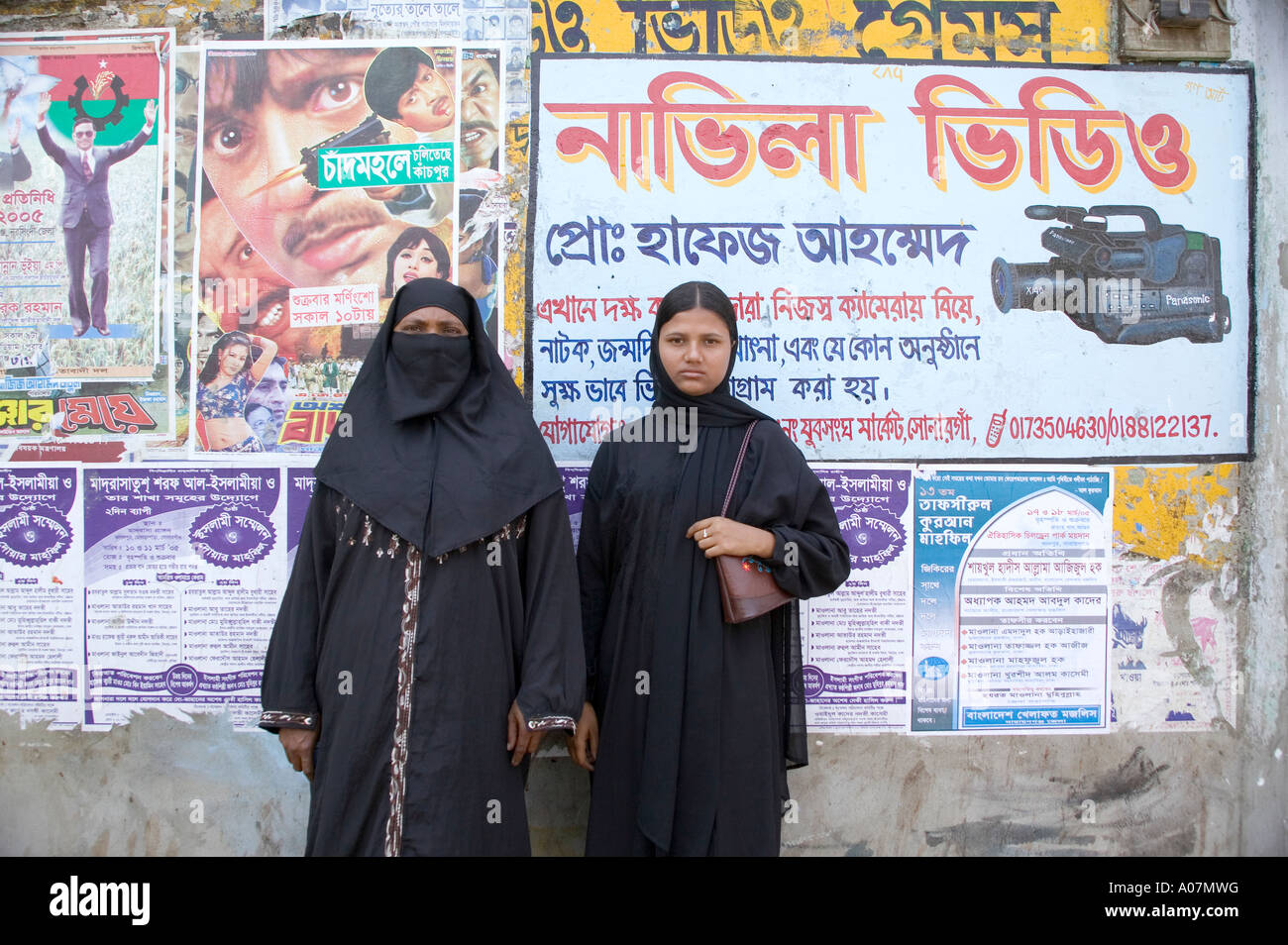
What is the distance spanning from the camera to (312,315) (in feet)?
8.63

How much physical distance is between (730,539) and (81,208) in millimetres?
2435

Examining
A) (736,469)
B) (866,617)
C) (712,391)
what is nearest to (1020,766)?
(866,617)

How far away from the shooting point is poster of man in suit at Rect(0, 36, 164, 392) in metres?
2.65

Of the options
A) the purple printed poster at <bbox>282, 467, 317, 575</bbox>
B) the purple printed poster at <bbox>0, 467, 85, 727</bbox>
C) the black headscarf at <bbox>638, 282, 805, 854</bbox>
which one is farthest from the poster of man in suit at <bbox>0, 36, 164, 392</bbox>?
the black headscarf at <bbox>638, 282, 805, 854</bbox>

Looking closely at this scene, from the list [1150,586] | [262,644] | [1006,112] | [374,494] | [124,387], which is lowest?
[262,644]

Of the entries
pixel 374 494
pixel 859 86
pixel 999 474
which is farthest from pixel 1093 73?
pixel 374 494

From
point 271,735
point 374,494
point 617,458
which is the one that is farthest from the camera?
point 271,735

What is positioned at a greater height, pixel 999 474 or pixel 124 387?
pixel 124 387

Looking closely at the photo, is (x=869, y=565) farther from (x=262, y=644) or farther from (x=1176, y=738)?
(x=262, y=644)

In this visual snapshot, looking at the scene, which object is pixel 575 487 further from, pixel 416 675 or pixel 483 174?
pixel 483 174

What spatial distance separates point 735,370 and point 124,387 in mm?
2042

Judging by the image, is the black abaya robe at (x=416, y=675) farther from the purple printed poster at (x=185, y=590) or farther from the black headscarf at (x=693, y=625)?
the purple printed poster at (x=185, y=590)

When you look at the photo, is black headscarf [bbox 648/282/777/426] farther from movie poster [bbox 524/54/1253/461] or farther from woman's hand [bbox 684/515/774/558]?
movie poster [bbox 524/54/1253/461]

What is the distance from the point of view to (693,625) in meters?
2.04
